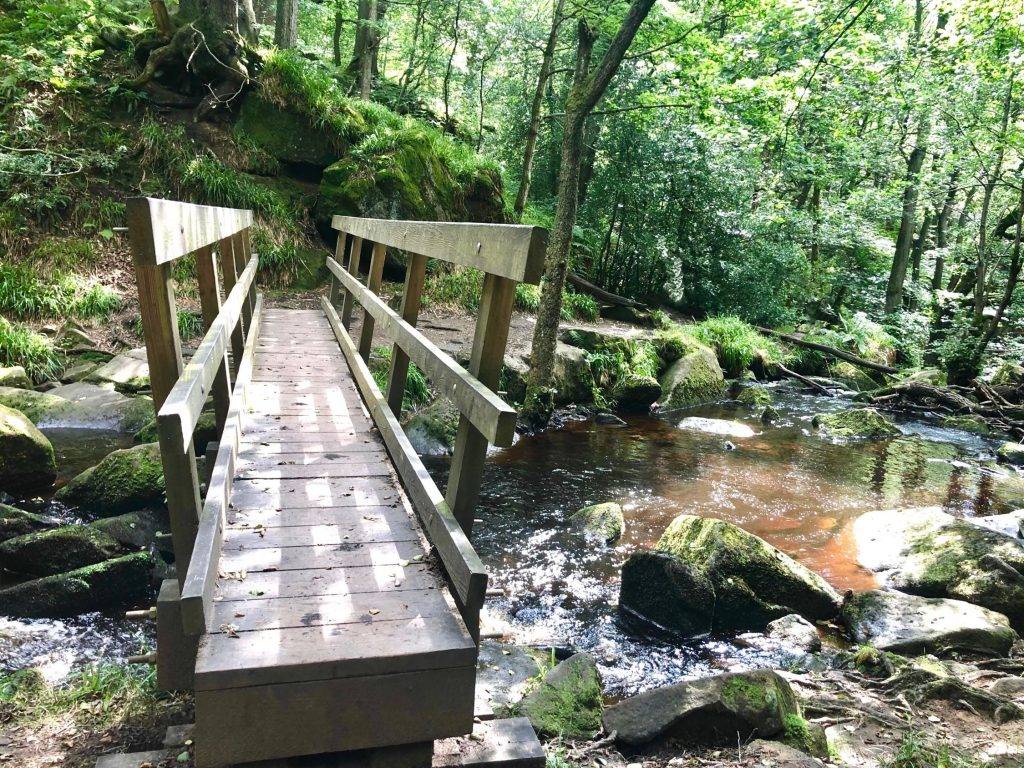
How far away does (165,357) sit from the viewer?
2.60 meters

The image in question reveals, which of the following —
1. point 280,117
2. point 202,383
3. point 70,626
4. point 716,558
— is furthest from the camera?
point 280,117

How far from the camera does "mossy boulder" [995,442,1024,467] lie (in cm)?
1031

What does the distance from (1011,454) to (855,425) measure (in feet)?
6.96

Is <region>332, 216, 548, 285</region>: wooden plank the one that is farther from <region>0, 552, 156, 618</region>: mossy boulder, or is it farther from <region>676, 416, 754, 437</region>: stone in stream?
<region>676, 416, 754, 437</region>: stone in stream

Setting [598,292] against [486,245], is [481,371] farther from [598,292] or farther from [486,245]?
[598,292]

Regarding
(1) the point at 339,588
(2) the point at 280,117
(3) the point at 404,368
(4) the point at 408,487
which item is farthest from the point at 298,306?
(1) the point at 339,588

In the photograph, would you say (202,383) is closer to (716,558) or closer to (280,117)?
(716,558)

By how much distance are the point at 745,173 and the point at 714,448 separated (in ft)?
32.6

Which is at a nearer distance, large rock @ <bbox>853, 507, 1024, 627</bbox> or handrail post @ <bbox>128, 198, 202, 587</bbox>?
handrail post @ <bbox>128, 198, 202, 587</bbox>

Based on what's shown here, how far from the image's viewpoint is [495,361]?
278cm

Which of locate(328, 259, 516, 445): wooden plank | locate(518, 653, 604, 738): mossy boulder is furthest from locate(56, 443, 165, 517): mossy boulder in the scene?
locate(518, 653, 604, 738): mossy boulder

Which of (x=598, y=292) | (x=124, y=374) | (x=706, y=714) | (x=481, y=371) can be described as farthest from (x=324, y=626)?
(x=598, y=292)

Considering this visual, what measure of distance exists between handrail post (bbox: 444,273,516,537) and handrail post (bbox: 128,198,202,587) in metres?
1.00

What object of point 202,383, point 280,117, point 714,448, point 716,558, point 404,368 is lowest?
point 714,448
